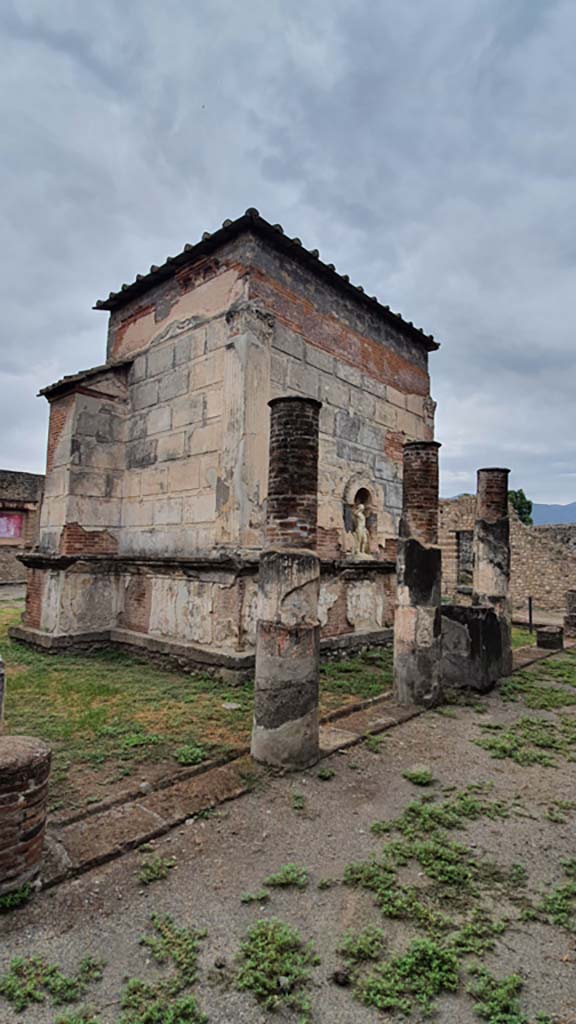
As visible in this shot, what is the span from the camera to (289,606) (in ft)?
16.2

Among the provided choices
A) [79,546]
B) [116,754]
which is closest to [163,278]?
[79,546]

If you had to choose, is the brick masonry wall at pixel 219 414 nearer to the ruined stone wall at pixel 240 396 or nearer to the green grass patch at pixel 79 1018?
the ruined stone wall at pixel 240 396

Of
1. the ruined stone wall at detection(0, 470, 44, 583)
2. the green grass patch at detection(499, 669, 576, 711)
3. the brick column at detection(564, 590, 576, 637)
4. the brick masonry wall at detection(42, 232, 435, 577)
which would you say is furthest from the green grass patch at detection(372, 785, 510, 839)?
the ruined stone wall at detection(0, 470, 44, 583)

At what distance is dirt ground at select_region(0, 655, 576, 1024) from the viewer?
7.72 feet

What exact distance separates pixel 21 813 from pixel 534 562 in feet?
63.2

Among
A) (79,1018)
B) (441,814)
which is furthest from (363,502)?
(79,1018)

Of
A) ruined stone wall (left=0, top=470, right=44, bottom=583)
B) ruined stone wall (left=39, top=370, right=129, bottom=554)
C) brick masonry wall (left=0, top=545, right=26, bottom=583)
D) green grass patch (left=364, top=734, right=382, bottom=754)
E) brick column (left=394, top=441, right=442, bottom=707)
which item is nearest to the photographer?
green grass patch (left=364, top=734, right=382, bottom=754)

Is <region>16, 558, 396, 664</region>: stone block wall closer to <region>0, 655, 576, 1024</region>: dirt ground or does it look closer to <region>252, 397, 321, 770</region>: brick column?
<region>252, 397, 321, 770</region>: brick column

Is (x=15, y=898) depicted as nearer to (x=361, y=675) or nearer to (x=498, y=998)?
Result: (x=498, y=998)

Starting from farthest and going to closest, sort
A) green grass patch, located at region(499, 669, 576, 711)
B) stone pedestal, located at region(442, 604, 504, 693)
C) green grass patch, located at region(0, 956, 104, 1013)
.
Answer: stone pedestal, located at region(442, 604, 504, 693) → green grass patch, located at region(499, 669, 576, 711) → green grass patch, located at region(0, 956, 104, 1013)

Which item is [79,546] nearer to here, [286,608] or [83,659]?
[83,659]

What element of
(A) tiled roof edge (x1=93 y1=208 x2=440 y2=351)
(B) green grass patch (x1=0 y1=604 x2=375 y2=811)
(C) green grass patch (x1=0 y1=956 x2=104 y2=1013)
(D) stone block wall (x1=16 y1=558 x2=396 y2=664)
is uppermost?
(A) tiled roof edge (x1=93 y1=208 x2=440 y2=351)

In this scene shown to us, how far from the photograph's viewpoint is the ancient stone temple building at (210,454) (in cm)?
808

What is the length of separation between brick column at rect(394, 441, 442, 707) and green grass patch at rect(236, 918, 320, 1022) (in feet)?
14.0
